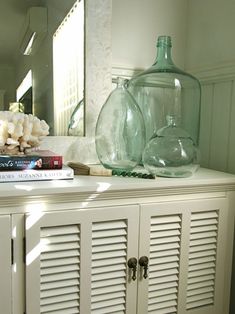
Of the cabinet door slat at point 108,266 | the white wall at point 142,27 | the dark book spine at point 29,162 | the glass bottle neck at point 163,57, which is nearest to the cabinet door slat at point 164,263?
the cabinet door slat at point 108,266

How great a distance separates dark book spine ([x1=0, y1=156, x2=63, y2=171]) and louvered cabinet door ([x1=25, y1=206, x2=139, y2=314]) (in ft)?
0.50

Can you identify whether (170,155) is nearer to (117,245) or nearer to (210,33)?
(117,245)

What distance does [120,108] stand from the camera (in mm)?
1278

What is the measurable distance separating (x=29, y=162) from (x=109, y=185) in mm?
244

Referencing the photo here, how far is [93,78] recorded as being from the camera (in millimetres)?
1330

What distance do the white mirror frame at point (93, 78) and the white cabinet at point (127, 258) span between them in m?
0.42

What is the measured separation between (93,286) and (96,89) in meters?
0.74

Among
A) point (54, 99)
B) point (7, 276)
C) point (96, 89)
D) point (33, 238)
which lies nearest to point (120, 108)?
point (96, 89)

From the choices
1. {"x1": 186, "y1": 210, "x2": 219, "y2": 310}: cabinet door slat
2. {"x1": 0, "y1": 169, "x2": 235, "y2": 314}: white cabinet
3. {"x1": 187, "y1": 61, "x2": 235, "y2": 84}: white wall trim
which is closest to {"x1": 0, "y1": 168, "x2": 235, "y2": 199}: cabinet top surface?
{"x1": 0, "y1": 169, "x2": 235, "y2": 314}: white cabinet

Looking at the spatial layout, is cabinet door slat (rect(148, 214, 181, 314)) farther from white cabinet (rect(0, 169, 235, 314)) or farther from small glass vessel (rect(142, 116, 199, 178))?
small glass vessel (rect(142, 116, 199, 178))

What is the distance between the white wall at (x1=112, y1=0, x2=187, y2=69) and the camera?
4.68 ft

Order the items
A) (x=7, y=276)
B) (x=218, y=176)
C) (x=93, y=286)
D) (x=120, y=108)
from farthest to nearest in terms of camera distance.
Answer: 1. (x=120, y=108)
2. (x=218, y=176)
3. (x=93, y=286)
4. (x=7, y=276)

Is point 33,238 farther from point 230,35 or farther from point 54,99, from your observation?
point 230,35

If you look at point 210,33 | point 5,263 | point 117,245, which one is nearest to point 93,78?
point 210,33
